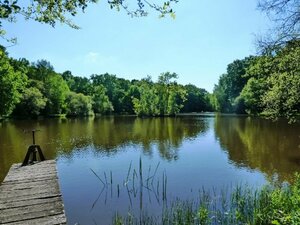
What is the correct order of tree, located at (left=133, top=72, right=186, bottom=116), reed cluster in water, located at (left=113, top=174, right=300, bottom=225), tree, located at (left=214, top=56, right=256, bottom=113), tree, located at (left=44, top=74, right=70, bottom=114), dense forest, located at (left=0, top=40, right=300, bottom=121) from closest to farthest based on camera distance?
reed cluster in water, located at (left=113, top=174, right=300, bottom=225) → dense forest, located at (left=0, top=40, right=300, bottom=121) → tree, located at (left=44, top=74, right=70, bottom=114) → tree, located at (left=133, top=72, right=186, bottom=116) → tree, located at (left=214, top=56, right=256, bottom=113)

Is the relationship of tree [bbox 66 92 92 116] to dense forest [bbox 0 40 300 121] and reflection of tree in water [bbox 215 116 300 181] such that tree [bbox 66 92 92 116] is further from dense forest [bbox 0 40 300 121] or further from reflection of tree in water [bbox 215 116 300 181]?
reflection of tree in water [bbox 215 116 300 181]

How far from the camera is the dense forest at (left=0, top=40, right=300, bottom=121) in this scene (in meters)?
10.5

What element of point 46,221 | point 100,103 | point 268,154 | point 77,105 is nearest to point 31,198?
point 46,221

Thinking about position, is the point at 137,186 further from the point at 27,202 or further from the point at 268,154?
the point at 268,154

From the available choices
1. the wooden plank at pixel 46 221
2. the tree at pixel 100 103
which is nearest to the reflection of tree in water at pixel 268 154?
the wooden plank at pixel 46 221

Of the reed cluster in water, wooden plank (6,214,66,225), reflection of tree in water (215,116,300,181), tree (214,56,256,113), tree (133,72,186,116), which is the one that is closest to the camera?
wooden plank (6,214,66,225)

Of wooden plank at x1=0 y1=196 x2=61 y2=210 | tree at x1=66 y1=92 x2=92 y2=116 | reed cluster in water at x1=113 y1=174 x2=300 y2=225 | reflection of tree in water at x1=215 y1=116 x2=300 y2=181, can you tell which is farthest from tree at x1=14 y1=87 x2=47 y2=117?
wooden plank at x1=0 y1=196 x2=61 y2=210

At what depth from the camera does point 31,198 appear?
328 inches

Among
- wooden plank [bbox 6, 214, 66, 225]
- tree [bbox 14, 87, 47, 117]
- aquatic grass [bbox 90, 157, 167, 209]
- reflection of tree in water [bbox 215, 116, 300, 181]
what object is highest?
tree [bbox 14, 87, 47, 117]

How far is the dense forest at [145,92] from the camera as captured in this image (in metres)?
10.5

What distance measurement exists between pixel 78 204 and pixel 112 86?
107097 millimetres

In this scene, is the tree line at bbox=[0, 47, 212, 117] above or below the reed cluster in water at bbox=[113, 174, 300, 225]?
above

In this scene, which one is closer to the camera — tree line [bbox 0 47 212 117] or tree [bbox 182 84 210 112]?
tree line [bbox 0 47 212 117]

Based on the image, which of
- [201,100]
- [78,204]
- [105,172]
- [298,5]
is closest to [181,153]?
[105,172]
